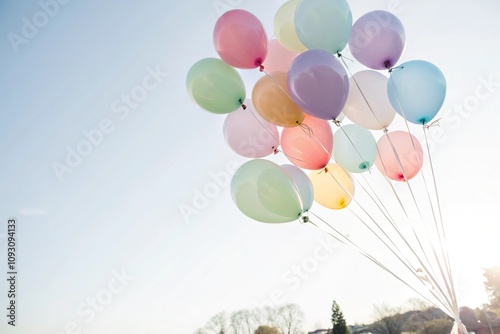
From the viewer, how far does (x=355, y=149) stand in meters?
3.83

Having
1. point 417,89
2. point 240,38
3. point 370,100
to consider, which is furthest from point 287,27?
point 417,89

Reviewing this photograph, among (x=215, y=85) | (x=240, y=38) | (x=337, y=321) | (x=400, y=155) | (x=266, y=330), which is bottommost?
(x=266, y=330)

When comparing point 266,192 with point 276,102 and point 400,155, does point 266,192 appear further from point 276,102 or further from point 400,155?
point 400,155

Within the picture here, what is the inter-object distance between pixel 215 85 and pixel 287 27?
1.16 meters

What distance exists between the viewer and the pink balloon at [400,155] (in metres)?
3.74

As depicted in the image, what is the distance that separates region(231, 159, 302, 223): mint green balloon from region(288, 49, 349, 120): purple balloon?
789 millimetres

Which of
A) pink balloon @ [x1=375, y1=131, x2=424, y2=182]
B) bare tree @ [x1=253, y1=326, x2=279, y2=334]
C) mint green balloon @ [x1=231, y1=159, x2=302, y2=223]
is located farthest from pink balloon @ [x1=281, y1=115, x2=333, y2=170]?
bare tree @ [x1=253, y1=326, x2=279, y2=334]

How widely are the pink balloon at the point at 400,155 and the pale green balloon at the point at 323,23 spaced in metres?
1.31

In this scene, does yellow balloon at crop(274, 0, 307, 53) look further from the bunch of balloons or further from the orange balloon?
the orange balloon

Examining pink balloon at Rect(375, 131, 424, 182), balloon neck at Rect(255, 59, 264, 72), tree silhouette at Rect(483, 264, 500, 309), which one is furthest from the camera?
tree silhouette at Rect(483, 264, 500, 309)

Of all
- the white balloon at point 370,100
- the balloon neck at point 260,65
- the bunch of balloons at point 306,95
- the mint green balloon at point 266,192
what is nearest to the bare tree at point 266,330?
the bunch of balloons at point 306,95

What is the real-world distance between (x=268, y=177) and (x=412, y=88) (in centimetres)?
185

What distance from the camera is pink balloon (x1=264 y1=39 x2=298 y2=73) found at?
379 centimetres

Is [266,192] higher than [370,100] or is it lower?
lower
